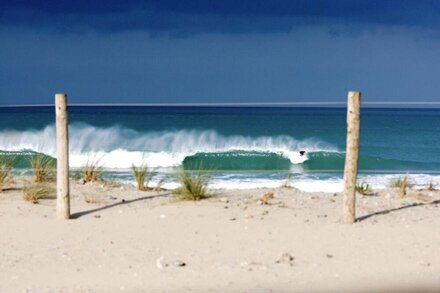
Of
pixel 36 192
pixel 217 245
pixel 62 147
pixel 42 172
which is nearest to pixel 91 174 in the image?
pixel 42 172

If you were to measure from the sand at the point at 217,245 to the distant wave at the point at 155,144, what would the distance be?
1070 centimetres

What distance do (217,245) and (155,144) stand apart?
55.1 ft

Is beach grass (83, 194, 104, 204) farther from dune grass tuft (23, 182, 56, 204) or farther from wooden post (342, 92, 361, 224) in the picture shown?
wooden post (342, 92, 361, 224)

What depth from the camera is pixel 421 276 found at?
5.10 m

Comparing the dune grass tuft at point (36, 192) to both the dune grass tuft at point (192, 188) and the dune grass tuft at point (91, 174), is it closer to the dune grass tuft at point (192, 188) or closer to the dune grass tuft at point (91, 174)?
the dune grass tuft at point (91, 174)

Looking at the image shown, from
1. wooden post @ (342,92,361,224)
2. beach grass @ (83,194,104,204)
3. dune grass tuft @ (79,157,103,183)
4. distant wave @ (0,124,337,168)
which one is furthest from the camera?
distant wave @ (0,124,337,168)

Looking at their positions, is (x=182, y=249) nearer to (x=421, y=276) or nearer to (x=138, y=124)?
(x=421, y=276)

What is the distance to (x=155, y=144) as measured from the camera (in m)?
22.5

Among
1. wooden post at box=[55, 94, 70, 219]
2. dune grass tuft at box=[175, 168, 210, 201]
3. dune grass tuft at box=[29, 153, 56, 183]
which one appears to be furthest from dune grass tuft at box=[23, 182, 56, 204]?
dune grass tuft at box=[175, 168, 210, 201]

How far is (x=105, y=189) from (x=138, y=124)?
2866 centimetres

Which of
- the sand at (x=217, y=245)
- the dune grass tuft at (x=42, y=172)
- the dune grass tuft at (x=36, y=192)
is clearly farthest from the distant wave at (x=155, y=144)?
the sand at (x=217, y=245)

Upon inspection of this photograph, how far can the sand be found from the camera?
4.89m

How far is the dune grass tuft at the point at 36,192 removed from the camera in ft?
24.6

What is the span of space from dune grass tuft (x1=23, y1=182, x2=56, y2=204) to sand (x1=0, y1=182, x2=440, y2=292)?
0.12m
